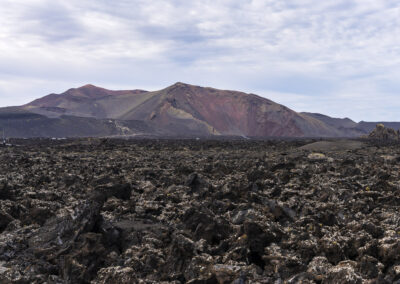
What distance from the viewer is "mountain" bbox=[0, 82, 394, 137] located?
12500 cm

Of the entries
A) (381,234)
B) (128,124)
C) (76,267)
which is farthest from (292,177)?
(128,124)

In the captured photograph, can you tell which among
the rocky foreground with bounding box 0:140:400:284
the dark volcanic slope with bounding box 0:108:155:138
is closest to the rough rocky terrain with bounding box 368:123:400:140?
the dark volcanic slope with bounding box 0:108:155:138

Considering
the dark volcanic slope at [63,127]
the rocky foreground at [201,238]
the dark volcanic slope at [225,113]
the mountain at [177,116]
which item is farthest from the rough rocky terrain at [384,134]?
the rocky foreground at [201,238]

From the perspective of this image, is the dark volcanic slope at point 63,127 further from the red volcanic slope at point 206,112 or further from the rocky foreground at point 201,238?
the rocky foreground at point 201,238

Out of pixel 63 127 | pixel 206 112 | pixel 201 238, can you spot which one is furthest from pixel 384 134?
pixel 206 112

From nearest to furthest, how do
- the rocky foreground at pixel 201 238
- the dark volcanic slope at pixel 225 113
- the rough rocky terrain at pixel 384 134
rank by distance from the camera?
the rocky foreground at pixel 201 238 < the rough rocky terrain at pixel 384 134 < the dark volcanic slope at pixel 225 113

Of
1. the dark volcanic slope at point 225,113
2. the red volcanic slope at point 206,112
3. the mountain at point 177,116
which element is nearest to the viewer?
the mountain at point 177,116

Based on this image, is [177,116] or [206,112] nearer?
[177,116]

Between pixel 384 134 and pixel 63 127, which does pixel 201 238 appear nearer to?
pixel 384 134

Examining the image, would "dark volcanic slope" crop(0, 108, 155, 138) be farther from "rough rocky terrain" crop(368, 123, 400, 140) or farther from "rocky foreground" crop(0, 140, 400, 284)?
"rocky foreground" crop(0, 140, 400, 284)

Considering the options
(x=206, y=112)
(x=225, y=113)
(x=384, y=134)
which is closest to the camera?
(x=384, y=134)

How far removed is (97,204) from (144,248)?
4.48 feet

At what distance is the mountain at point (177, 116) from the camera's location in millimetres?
125000

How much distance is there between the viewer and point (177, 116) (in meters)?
149
